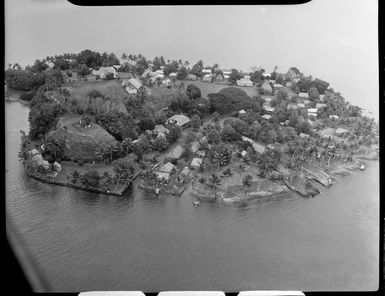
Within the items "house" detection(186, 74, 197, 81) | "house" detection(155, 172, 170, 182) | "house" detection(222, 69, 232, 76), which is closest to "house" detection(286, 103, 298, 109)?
"house" detection(222, 69, 232, 76)

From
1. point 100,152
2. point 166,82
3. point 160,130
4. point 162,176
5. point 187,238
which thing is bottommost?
point 187,238

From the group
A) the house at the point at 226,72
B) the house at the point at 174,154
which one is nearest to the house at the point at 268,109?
the house at the point at 226,72

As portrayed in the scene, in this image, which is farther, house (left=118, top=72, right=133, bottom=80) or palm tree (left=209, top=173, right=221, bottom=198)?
→ house (left=118, top=72, right=133, bottom=80)

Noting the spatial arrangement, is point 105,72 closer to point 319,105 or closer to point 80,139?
point 80,139

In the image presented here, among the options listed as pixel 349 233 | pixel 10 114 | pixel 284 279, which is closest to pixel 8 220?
pixel 10 114

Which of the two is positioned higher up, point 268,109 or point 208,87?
point 208,87

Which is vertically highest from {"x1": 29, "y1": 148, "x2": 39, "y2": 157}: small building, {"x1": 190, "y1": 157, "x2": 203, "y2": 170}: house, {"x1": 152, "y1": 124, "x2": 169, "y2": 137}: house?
{"x1": 152, "y1": 124, "x2": 169, "y2": 137}: house

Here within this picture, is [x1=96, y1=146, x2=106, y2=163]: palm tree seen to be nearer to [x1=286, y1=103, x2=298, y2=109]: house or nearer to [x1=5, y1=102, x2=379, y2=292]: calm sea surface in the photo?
[x1=5, y1=102, x2=379, y2=292]: calm sea surface

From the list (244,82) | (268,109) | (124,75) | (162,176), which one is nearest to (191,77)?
(244,82)
